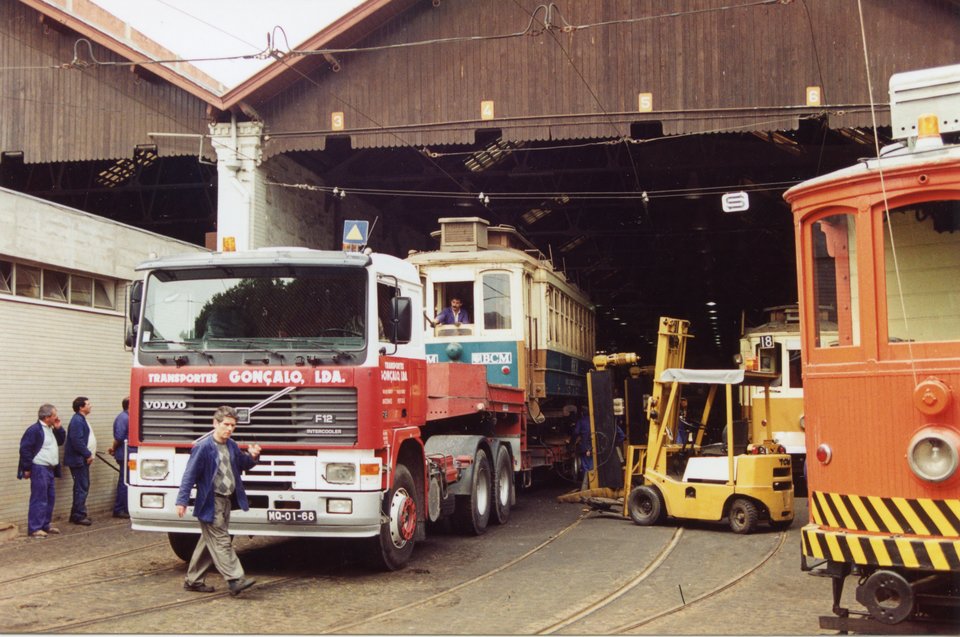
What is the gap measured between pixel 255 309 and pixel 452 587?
319cm

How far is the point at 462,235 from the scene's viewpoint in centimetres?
1727

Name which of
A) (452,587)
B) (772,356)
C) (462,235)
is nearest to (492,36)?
(462,235)

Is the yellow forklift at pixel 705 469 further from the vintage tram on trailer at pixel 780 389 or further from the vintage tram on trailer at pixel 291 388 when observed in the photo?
the vintage tram on trailer at pixel 291 388

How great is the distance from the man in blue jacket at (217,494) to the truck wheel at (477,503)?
4.04 metres

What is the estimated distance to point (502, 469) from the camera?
14188 millimetres

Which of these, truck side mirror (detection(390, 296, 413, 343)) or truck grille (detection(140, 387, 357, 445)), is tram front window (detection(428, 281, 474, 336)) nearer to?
truck side mirror (detection(390, 296, 413, 343))

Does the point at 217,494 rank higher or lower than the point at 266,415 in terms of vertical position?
lower

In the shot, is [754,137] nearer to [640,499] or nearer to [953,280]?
[640,499]

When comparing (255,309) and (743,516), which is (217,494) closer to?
(255,309)

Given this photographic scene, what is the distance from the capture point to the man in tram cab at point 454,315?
16.4 m

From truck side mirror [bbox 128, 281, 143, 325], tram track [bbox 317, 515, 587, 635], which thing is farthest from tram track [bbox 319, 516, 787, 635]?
truck side mirror [bbox 128, 281, 143, 325]

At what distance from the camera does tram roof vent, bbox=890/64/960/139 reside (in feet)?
22.1

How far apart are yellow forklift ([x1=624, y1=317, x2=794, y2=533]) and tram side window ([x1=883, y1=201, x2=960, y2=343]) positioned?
6060 millimetres

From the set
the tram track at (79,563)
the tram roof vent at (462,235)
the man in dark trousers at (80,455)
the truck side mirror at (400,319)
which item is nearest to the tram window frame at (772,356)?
the tram roof vent at (462,235)
